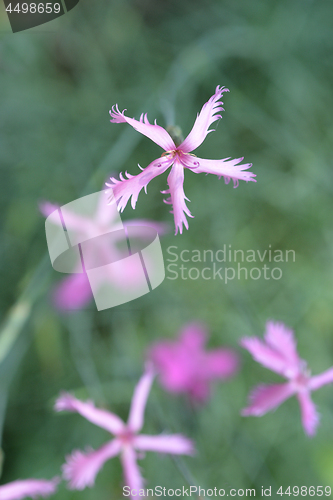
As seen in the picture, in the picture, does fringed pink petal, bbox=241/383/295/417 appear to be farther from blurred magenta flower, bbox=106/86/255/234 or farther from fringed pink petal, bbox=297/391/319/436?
blurred magenta flower, bbox=106/86/255/234

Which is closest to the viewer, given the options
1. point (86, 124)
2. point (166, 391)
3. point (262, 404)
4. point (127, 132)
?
point (262, 404)

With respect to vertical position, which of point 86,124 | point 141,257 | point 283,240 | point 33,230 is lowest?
point 141,257

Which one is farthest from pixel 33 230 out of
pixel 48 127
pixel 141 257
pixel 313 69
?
pixel 313 69

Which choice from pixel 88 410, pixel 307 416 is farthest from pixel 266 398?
pixel 88 410

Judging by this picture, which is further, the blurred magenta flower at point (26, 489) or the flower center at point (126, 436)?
the flower center at point (126, 436)

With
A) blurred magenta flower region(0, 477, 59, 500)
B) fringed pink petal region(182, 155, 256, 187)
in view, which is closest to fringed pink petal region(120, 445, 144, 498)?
blurred magenta flower region(0, 477, 59, 500)

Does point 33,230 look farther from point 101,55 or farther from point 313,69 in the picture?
point 313,69

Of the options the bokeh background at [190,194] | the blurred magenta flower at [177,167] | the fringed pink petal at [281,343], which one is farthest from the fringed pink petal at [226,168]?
the bokeh background at [190,194]

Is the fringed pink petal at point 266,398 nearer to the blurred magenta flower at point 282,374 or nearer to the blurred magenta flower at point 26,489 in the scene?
the blurred magenta flower at point 282,374
